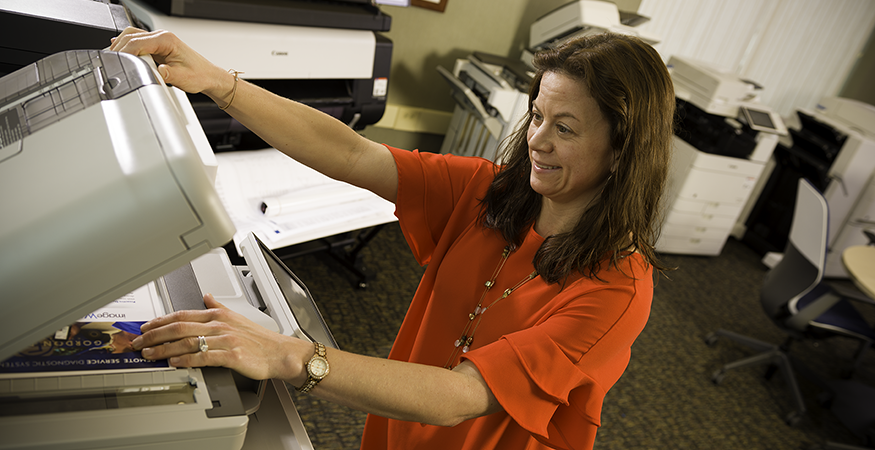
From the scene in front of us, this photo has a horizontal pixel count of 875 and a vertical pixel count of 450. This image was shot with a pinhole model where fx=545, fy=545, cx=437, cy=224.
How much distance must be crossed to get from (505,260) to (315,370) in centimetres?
47

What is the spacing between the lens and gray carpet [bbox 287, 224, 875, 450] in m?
2.26

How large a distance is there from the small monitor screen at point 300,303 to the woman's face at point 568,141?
42 cm

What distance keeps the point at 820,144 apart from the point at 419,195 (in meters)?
3.84

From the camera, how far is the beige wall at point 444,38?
312 centimetres

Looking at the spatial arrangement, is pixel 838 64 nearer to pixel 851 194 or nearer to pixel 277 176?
pixel 851 194

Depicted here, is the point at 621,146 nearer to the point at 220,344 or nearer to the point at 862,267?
the point at 220,344

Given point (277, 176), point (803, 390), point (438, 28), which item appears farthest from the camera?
point (438, 28)

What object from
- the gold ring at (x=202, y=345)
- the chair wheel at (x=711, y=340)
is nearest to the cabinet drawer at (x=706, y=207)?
the chair wheel at (x=711, y=340)

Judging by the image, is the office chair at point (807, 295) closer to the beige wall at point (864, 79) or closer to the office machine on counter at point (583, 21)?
the office machine on counter at point (583, 21)

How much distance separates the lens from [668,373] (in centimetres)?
271

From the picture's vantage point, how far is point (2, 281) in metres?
0.47

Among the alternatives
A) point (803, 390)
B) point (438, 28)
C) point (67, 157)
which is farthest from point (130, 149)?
point (803, 390)

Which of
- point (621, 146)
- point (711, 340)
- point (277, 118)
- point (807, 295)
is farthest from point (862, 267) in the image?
point (277, 118)

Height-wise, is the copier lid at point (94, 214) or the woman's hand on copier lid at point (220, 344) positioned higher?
the copier lid at point (94, 214)
